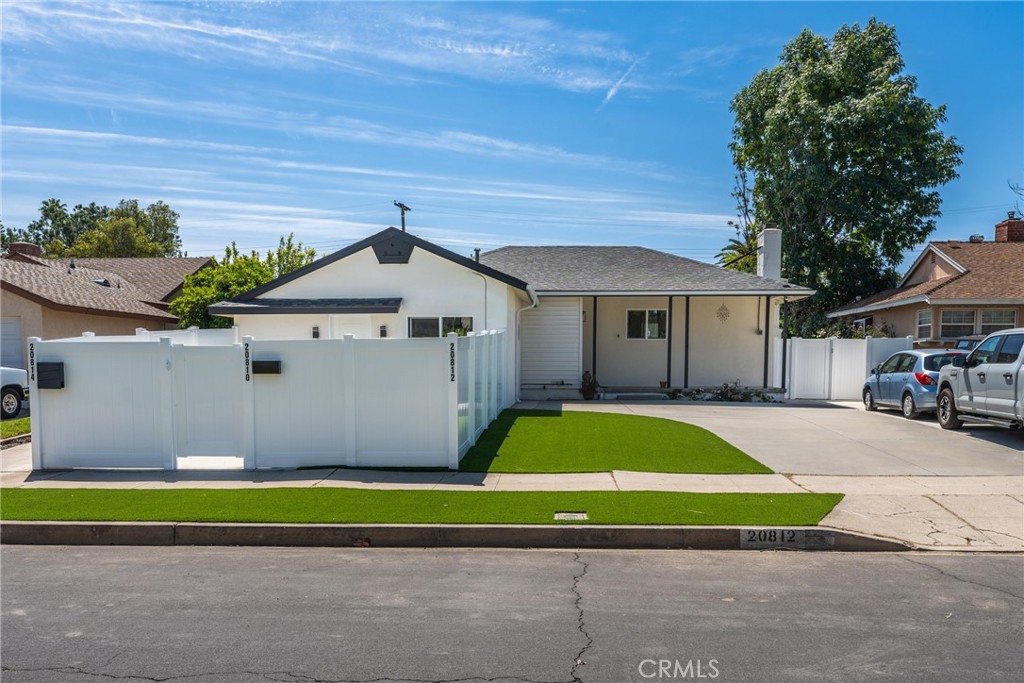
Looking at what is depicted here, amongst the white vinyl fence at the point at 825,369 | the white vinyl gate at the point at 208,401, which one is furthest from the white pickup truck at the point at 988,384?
the white vinyl gate at the point at 208,401

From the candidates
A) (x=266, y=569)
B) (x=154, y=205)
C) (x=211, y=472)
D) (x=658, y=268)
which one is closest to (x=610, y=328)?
(x=658, y=268)

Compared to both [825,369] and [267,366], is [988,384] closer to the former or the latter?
[825,369]

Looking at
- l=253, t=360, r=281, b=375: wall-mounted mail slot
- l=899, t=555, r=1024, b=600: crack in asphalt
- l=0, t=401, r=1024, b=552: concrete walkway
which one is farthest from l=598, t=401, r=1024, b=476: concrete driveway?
l=253, t=360, r=281, b=375: wall-mounted mail slot

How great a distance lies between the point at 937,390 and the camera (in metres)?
14.6

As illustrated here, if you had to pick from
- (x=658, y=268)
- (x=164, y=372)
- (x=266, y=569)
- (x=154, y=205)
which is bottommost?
(x=266, y=569)

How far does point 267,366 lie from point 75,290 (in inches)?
771

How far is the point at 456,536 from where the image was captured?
6.83 meters

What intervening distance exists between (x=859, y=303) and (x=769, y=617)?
26694mm

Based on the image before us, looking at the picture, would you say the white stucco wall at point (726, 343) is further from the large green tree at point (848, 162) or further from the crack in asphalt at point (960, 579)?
the crack in asphalt at point (960, 579)

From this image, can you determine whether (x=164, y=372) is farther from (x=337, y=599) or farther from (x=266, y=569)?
(x=337, y=599)

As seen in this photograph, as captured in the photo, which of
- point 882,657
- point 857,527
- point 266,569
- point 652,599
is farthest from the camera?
point 857,527

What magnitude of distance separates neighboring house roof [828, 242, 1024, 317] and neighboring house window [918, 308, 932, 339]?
2.58ft

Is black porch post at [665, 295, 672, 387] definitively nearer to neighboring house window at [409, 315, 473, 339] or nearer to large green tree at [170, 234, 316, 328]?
neighboring house window at [409, 315, 473, 339]

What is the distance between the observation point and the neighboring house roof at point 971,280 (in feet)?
71.4
